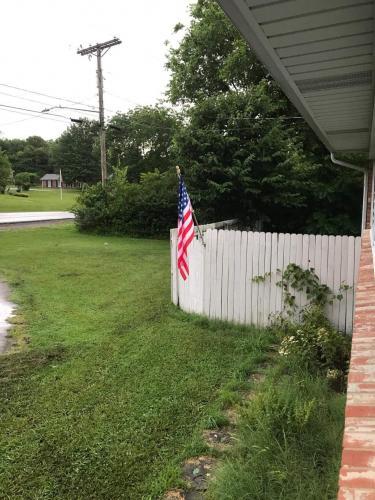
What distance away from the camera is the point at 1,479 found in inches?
113

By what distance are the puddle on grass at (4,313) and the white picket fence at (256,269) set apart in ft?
8.91

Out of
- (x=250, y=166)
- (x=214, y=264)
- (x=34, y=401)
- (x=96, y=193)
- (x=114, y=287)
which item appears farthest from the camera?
(x=96, y=193)

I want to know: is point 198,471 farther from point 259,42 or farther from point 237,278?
point 237,278

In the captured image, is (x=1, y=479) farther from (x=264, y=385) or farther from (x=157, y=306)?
(x=157, y=306)

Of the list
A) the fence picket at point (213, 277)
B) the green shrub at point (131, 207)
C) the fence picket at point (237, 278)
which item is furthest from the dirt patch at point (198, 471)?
the green shrub at point (131, 207)

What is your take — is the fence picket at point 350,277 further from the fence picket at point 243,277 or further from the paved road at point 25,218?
the paved road at point 25,218

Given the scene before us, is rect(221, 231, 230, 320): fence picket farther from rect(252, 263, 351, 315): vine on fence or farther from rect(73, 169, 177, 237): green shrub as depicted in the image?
rect(73, 169, 177, 237): green shrub

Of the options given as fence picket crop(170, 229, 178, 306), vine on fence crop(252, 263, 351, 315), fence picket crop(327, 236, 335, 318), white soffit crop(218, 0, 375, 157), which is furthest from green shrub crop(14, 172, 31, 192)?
white soffit crop(218, 0, 375, 157)

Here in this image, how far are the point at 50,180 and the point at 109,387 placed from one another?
256 ft

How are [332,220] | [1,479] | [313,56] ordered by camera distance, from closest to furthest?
[313,56]
[1,479]
[332,220]

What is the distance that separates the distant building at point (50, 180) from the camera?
7625 cm

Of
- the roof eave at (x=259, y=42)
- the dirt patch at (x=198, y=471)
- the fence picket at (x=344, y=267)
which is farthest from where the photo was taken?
the fence picket at (x=344, y=267)

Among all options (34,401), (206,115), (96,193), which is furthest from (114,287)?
(96,193)

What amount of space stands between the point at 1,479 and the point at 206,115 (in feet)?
32.8
